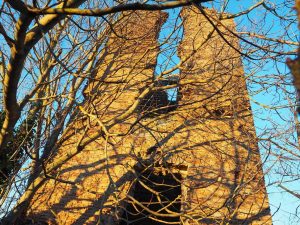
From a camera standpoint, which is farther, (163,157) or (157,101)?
(157,101)

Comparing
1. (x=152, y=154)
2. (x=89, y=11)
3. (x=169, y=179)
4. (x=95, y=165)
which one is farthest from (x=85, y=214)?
(x=89, y=11)

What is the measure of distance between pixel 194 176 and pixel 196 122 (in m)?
1.60

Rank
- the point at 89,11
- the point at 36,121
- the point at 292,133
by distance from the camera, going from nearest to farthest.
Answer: the point at 89,11 → the point at 292,133 → the point at 36,121

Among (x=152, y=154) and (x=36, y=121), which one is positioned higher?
(x=152, y=154)

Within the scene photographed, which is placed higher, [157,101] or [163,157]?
[157,101]

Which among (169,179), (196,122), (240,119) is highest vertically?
(240,119)

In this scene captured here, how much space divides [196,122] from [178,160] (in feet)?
4.22

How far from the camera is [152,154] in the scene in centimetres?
693

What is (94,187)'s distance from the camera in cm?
647

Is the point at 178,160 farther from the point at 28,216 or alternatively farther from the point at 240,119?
the point at 28,216

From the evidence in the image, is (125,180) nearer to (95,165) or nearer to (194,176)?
(95,165)

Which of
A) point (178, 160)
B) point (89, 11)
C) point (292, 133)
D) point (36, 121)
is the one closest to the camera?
point (89, 11)

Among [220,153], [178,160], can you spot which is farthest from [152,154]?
[220,153]

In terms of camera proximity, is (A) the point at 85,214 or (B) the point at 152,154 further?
(B) the point at 152,154
